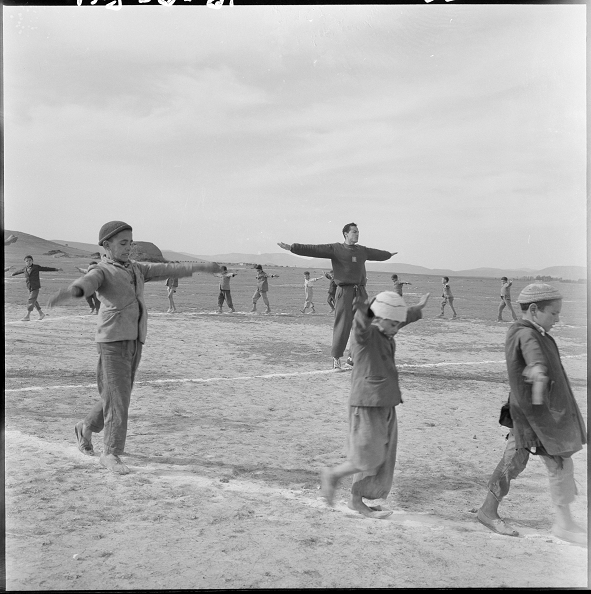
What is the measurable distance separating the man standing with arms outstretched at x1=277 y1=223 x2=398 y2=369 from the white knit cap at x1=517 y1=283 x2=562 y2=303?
3.78 meters

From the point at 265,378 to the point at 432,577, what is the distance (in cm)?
550

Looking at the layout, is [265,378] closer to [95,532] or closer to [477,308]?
[95,532]

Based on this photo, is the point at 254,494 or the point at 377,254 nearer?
the point at 254,494

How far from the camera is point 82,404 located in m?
6.86

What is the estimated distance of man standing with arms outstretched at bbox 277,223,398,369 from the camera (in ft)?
26.7

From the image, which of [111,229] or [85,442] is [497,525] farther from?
[111,229]

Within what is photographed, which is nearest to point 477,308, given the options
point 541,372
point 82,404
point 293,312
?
point 293,312

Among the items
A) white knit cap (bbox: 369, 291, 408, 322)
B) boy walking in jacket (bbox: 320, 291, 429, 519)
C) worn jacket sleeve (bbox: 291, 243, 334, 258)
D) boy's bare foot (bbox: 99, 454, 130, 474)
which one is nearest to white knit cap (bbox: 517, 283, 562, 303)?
boy walking in jacket (bbox: 320, 291, 429, 519)

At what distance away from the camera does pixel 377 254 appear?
8.24 m

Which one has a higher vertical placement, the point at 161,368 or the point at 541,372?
the point at 541,372

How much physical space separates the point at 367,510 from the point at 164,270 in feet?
8.19

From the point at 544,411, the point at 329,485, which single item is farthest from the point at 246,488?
the point at 544,411

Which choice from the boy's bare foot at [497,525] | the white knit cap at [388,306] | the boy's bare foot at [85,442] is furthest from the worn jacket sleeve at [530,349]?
the boy's bare foot at [85,442]

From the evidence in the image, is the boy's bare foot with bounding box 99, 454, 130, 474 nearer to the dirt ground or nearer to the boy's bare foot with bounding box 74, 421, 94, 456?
the dirt ground
